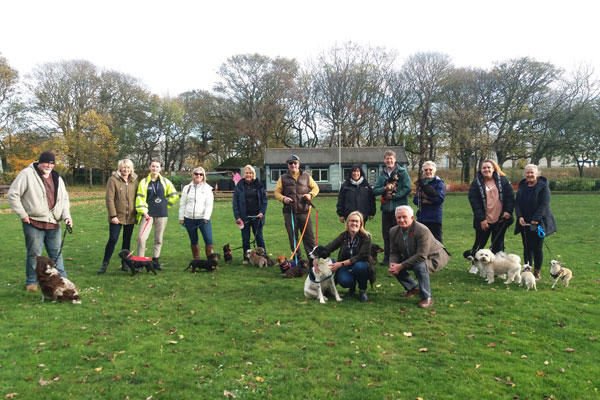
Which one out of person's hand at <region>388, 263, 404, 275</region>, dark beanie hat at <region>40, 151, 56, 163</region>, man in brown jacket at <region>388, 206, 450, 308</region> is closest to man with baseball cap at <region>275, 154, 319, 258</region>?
man in brown jacket at <region>388, 206, 450, 308</region>

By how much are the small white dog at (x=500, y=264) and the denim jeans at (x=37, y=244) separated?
250 inches

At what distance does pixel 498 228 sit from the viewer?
6.84m

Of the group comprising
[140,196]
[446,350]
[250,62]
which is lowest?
[446,350]

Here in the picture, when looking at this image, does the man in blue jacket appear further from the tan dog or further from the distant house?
the distant house

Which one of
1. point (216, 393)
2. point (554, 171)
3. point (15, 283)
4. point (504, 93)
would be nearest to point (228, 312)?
point (216, 393)

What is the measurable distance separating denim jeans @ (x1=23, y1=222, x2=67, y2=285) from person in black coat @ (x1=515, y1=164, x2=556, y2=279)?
7.07 m

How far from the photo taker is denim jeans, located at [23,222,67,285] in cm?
575

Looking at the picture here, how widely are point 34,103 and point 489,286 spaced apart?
A: 137ft

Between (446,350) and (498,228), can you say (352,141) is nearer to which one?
(498,228)

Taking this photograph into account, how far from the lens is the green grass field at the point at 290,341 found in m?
3.33

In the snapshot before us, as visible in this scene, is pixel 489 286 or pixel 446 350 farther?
pixel 489 286

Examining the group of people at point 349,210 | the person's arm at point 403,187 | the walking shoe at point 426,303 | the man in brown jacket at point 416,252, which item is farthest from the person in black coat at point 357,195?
the walking shoe at point 426,303

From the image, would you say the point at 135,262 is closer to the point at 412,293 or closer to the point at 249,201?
the point at 249,201

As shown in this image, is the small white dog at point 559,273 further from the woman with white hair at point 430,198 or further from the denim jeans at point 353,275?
the denim jeans at point 353,275
